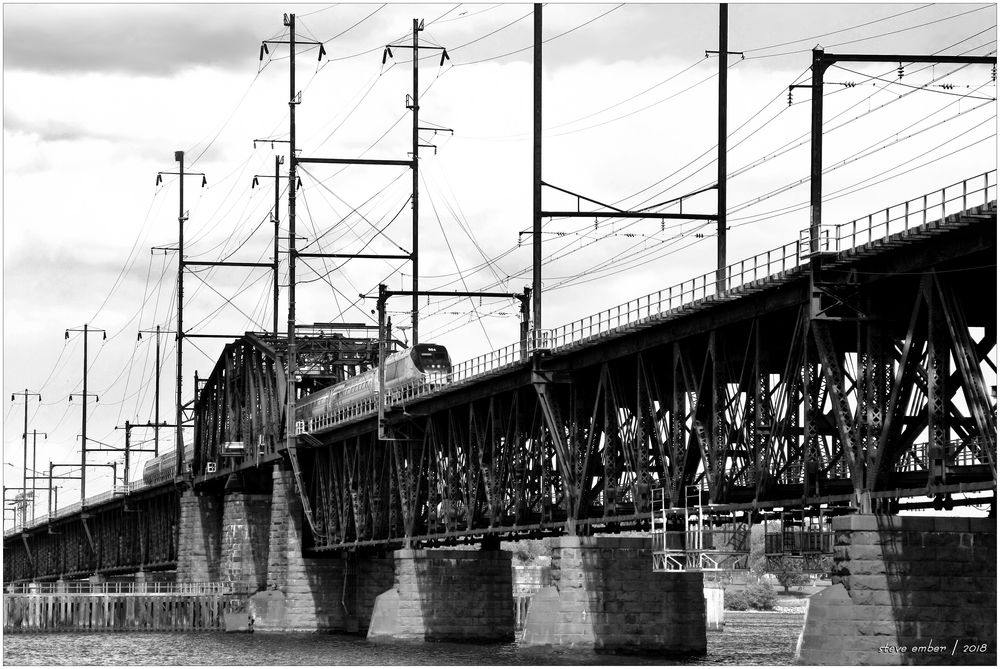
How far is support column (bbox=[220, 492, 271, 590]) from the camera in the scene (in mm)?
122256

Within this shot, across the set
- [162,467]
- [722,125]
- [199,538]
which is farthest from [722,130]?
[162,467]

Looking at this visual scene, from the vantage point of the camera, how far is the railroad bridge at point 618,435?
165 feet

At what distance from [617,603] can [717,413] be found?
12567 millimetres

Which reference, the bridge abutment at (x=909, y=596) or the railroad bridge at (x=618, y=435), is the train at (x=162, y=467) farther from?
the bridge abutment at (x=909, y=596)

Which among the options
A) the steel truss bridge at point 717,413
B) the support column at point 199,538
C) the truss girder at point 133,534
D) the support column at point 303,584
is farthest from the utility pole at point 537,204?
the truss girder at point 133,534

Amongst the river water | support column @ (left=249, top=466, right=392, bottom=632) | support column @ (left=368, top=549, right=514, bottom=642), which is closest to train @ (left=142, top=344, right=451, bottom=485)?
support column @ (left=249, top=466, right=392, bottom=632)

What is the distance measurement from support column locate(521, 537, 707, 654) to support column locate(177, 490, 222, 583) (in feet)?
219

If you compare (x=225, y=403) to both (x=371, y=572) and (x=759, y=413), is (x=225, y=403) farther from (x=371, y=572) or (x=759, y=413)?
(x=759, y=413)

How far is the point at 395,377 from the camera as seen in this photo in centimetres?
10000

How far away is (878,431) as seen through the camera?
169ft

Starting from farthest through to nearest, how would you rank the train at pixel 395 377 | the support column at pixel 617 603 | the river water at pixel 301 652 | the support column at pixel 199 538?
the support column at pixel 199 538
the train at pixel 395 377
the river water at pixel 301 652
the support column at pixel 617 603

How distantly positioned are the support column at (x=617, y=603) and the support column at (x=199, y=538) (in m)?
66.8

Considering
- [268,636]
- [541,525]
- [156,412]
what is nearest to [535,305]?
[541,525]

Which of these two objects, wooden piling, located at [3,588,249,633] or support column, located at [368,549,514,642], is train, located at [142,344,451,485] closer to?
support column, located at [368,549,514,642]
